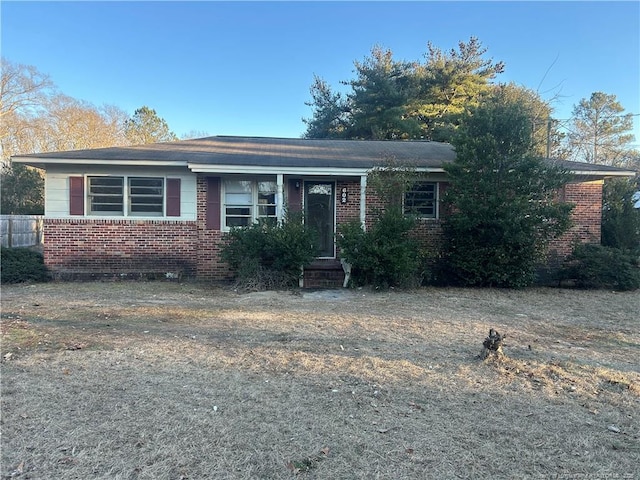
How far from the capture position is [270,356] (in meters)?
4.53

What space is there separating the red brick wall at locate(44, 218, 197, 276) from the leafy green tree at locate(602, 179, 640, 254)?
34.9 ft

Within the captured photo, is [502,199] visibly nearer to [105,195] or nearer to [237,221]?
[237,221]

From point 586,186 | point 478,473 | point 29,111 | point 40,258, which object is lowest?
Answer: point 478,473

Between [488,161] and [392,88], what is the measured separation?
1580cm

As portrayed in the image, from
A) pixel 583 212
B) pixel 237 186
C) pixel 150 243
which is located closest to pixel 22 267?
pixel 150 243

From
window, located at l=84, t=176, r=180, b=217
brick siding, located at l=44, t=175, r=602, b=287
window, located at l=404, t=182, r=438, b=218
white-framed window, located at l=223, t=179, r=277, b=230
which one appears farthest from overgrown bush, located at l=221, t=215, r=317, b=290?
window, located at l=404, t=182, r=438, b=218

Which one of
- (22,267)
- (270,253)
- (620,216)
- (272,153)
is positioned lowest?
(22,267)

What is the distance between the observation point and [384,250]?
28.9 feet

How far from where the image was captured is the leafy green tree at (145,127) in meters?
35.9

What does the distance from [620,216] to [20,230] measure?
62.6ft

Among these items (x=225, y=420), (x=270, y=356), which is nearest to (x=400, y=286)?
(x=270, y=356)

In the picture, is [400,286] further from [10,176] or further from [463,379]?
[10,176]

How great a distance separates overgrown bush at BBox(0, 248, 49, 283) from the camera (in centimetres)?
956

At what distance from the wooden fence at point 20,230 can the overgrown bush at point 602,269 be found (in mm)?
15830
